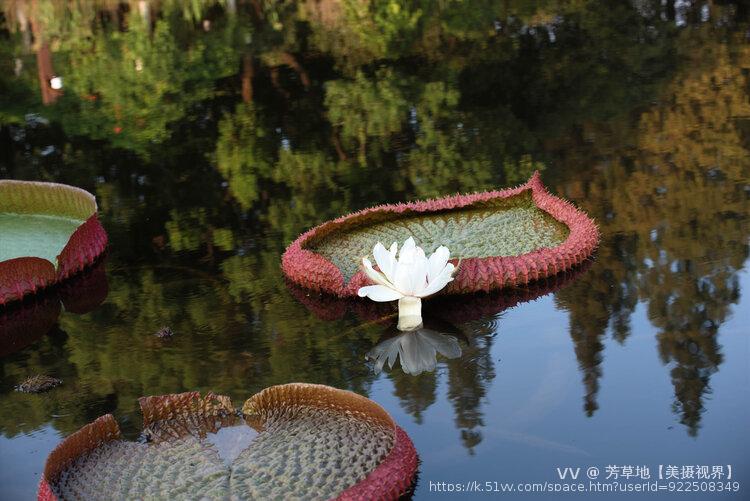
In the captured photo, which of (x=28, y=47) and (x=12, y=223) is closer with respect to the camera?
(x=12, y=223)

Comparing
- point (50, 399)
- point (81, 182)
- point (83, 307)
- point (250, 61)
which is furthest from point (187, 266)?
point (250, 61)

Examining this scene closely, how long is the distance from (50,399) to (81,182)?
2.82 m

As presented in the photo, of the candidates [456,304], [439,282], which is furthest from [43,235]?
[439,282]

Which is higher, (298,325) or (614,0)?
(614,0)

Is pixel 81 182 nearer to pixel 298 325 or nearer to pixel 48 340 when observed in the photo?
pixel 48 340

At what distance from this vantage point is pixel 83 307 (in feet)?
14.1

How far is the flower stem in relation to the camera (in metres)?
3.63

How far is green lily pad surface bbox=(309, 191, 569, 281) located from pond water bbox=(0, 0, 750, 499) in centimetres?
20

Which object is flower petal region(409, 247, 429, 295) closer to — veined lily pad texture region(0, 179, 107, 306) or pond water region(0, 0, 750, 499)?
pond water region(0, 0, 750, 499)

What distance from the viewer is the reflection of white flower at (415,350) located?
11.3 feet

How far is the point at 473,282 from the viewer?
12.6 ft

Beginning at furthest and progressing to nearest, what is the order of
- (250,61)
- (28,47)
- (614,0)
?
(28,47) → (614,0) → (250,61)

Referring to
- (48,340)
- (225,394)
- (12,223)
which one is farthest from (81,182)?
(225,394)

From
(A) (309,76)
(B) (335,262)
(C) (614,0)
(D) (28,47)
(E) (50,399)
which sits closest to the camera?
(E) (50,399)
